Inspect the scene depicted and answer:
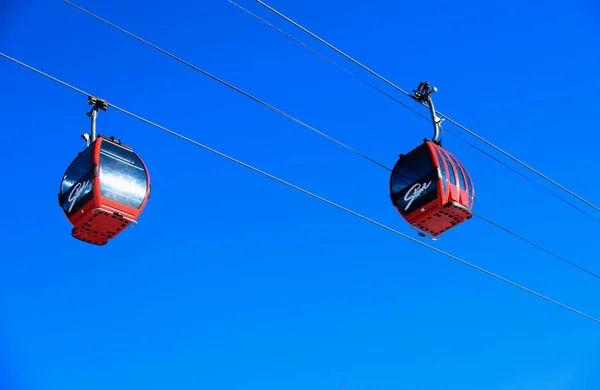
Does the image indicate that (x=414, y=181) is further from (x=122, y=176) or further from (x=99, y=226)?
(x=99, y=226)

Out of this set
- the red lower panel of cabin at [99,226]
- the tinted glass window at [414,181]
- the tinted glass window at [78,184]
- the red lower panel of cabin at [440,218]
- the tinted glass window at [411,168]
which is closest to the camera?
the red lower panel of cabin at [99,226]

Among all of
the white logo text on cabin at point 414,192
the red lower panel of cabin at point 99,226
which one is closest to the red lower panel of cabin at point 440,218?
the white logo text on cabin at point 414,192

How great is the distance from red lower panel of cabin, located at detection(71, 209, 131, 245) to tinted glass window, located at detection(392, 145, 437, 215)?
420cm

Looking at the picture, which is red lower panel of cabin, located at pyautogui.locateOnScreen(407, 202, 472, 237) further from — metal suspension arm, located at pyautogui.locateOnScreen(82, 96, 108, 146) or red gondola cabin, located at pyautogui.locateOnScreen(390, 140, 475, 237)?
metal suspension arm, located at pyautogui.locateOnScreen(82, 96, 108, 146)

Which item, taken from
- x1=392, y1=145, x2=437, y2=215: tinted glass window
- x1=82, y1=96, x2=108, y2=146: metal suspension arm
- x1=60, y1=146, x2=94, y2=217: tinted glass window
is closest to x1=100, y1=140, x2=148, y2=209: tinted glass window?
x1=60, y1=146, x2=94, y2=217: tinted glass window

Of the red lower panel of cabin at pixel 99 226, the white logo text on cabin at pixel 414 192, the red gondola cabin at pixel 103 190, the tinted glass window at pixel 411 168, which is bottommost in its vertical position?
the red lower panel of cabin at pixel 99 226

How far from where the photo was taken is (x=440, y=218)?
1313 centimetres

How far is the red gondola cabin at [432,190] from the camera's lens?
42.6 feet

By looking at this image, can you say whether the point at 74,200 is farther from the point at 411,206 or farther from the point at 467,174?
the point at 467,174

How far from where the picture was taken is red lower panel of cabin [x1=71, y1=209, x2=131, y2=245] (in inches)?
457

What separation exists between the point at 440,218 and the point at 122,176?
4.65m

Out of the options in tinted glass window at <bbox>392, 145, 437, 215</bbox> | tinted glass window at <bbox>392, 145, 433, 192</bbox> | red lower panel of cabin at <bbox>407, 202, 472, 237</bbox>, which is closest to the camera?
red lower panel of cabin at <bbox>407, 202, 472, 237</bbox>

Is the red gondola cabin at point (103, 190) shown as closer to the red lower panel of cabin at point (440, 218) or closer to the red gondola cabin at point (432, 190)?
the red gondola cabin at point (432, 190)

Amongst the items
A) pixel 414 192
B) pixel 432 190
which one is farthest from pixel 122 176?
pixel 432 190
